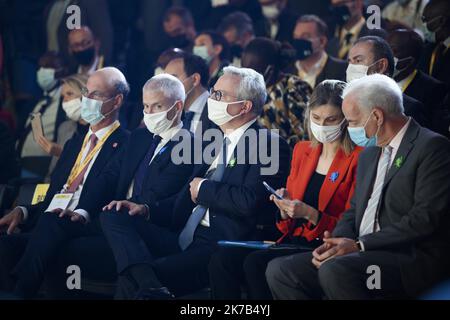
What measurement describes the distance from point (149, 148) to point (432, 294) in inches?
86.0

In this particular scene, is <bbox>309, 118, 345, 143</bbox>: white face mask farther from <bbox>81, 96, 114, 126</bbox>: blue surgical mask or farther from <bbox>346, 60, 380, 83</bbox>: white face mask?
<bbox>81, 96, 114, 126</bbox>: blue surgical mask

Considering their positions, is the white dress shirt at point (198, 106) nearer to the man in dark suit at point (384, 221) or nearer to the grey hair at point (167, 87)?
the grey hair at point (167, 87)

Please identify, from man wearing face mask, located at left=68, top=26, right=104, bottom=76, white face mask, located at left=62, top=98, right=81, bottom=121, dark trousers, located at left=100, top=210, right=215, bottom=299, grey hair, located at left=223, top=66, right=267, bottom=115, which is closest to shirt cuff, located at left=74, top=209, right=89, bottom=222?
dark trousers, located at left=100, top=210, right=215, bottom=299

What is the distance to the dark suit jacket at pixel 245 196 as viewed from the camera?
547cm

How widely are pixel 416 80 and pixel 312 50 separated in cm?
154

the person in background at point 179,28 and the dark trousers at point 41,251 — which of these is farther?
the person in background at point 179,28

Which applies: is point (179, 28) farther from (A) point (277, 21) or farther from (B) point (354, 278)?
(B) point (354, 278)

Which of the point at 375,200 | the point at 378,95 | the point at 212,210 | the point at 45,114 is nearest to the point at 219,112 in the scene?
the point at 212,210

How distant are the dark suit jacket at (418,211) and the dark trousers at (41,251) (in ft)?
6.33

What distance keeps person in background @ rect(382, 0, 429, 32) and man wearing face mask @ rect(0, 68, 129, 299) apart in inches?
Answer: 86.5

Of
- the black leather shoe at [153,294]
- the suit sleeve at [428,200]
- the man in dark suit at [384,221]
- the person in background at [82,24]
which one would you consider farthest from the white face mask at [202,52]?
the suit sleeve at [428,200]

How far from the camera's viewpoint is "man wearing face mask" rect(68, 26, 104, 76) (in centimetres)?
805

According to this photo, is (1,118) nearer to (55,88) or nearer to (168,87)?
(55,88)
